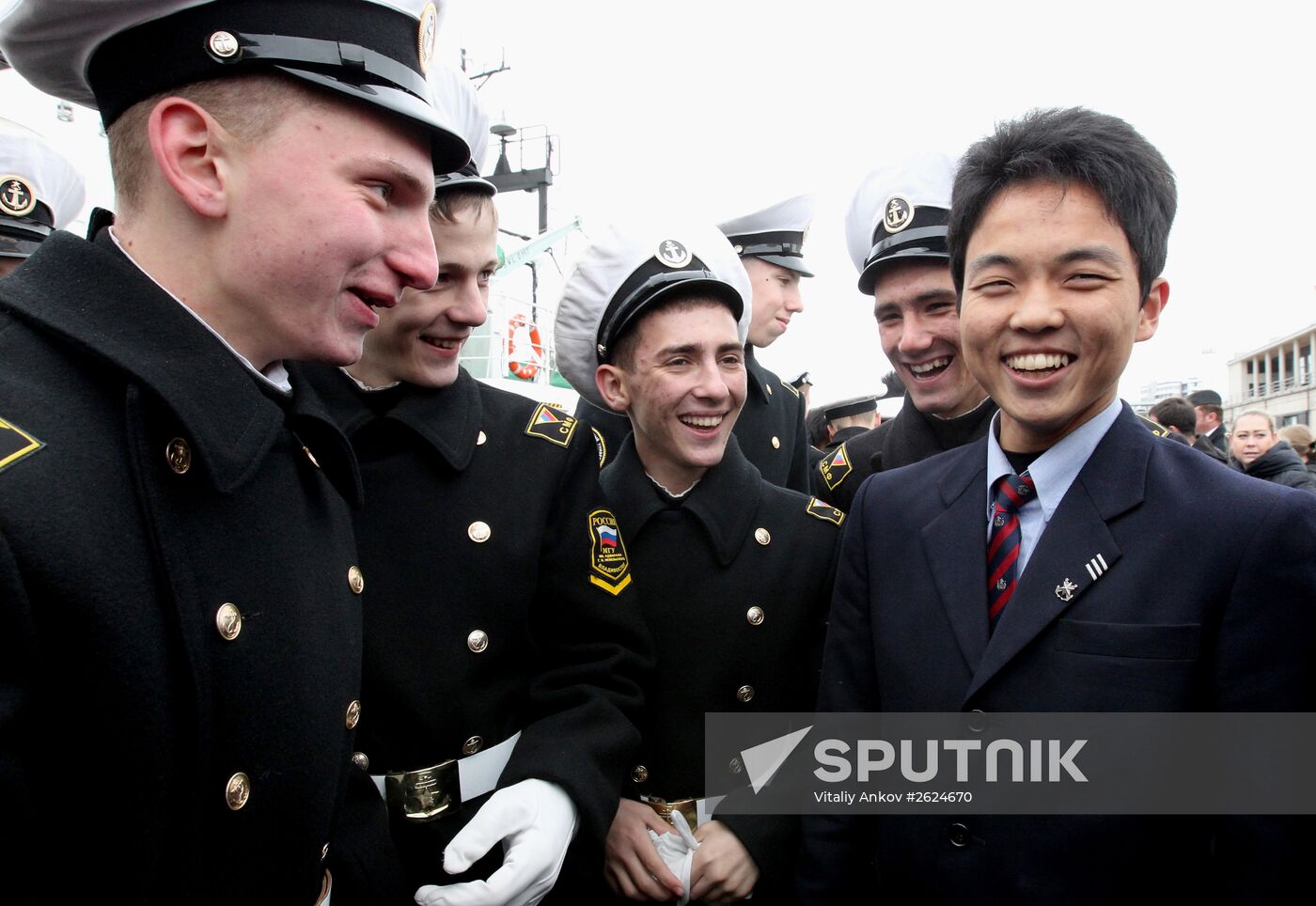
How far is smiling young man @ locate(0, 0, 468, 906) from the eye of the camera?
3.65ft

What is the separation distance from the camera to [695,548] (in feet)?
8.29

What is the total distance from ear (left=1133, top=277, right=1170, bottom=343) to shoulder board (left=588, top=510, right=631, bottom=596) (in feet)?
4.46

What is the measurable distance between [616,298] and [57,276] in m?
1.67

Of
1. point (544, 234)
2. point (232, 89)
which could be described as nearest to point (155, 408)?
point (232, 89)

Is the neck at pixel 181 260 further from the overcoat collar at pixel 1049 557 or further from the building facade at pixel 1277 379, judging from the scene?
the building facade at pixel 1277 379

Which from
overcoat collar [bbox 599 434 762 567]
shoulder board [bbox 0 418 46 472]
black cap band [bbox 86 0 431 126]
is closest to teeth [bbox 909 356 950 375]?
overcoat collar [bbox 599 434 762 567]

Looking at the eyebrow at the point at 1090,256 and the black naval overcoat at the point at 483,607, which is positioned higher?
the eyebrow at the point at 1090,256

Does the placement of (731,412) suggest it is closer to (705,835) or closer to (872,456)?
(872,456)

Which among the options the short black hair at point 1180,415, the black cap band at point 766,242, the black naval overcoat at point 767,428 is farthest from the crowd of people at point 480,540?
the short black hair at point 1180,415

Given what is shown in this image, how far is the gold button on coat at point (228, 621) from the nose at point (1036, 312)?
1540 millimetres

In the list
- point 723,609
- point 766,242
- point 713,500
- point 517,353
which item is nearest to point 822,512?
point 713,500

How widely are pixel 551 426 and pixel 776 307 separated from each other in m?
2.70

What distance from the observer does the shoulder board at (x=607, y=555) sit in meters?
2.25

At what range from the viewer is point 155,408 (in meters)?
1.27
